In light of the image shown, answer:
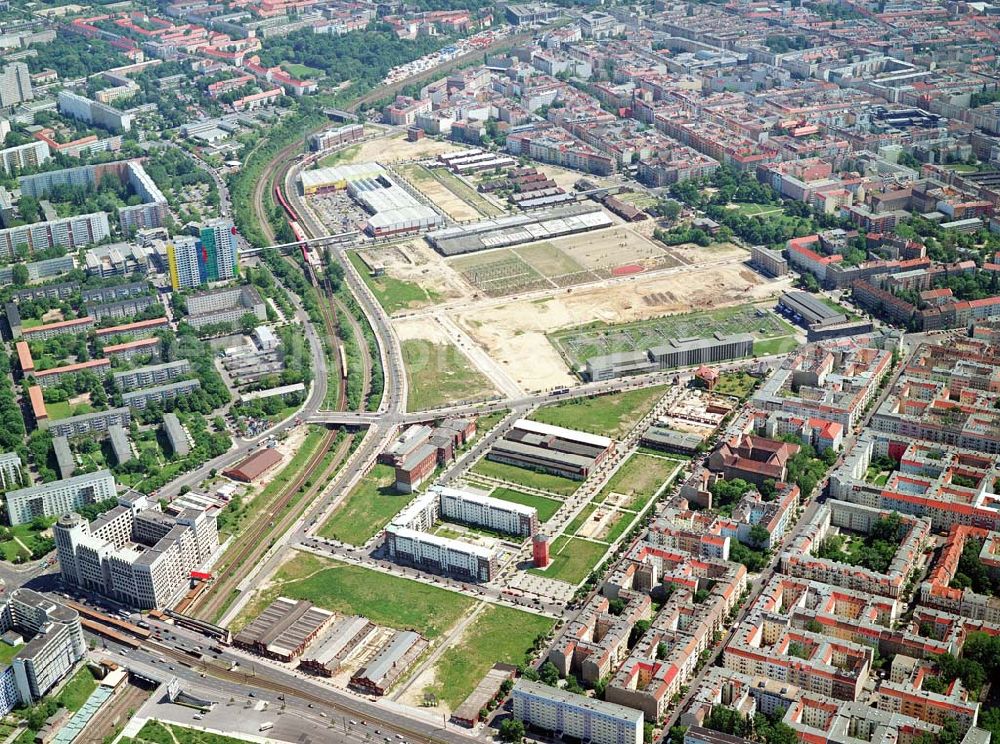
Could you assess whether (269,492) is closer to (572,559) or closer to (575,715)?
(572,559)

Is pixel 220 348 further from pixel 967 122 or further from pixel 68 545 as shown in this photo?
pixel 967 122

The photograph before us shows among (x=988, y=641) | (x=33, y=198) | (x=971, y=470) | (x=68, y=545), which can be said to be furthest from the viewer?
(x=33, y=198)

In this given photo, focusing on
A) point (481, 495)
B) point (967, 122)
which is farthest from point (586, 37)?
point (481, 495)

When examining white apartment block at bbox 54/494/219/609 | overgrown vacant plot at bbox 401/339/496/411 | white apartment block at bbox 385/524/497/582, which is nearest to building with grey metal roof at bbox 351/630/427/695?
white apartment block at bbox 385/524/497/582

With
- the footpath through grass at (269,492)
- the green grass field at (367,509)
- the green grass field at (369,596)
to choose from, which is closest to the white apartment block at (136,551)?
the footpath through grass at (269,492)

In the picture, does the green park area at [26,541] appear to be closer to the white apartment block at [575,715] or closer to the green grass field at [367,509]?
the green grass field at [367,509]

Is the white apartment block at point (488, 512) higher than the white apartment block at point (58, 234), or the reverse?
the white apartment block at point (58, 234)

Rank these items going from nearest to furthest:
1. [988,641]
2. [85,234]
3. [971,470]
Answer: [988,641]
[971,470]
[85,234]
